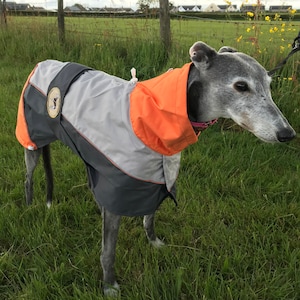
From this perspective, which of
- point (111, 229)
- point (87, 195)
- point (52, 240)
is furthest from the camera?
point (87, 195)

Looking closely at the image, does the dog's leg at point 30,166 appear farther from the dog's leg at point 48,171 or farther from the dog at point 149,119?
the dog at point 149,119

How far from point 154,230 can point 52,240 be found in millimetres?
762

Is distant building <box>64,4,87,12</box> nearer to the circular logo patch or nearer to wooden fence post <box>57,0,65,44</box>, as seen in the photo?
wooden fence post <box>57,0,65,44</box>

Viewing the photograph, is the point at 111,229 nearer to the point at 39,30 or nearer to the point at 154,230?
the point at 154,230

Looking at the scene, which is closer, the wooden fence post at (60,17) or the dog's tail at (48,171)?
the dog's tail at (48,171)

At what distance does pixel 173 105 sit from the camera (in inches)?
78.4

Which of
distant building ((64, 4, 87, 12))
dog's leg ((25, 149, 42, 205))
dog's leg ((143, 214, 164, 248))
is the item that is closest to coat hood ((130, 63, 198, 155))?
dog's leg ((143, 214, 164, 248))

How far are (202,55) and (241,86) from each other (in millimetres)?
280

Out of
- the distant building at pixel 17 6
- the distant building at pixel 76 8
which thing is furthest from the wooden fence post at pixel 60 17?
the distant building at pixel 17 6

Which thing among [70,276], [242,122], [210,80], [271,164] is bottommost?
[70,276]

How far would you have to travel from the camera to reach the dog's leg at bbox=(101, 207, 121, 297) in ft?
7.52

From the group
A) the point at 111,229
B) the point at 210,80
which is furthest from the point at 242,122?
the point at 111,229

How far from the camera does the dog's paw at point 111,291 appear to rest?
2.27 m

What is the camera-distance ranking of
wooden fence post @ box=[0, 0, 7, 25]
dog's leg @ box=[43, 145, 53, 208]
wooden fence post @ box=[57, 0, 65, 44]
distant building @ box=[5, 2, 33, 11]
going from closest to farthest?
dog's leg @ box=[43, 145, 53, 208], wooden fence post @ box=[57, 0, 65, 44], wooden fence post @ box=[0, 0, 7, 25], distant building @ box=[5, 2, 33, 11]
